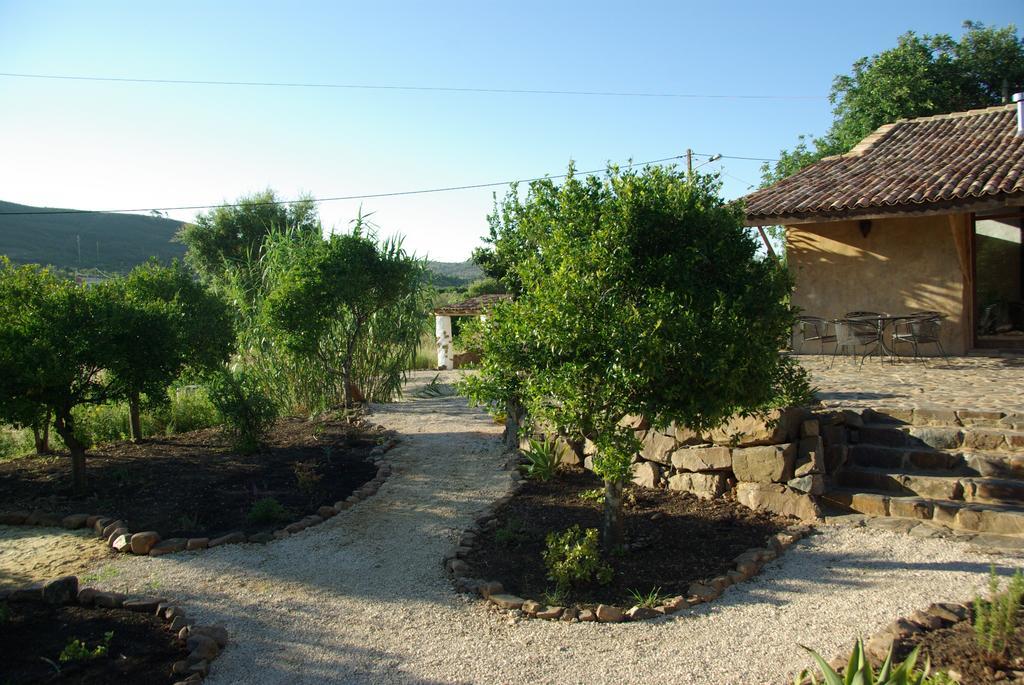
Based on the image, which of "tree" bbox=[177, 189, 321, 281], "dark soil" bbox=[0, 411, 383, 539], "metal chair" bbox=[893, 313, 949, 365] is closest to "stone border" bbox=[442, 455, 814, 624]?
"dark soil" bbox=[0, 411, 383, 539]

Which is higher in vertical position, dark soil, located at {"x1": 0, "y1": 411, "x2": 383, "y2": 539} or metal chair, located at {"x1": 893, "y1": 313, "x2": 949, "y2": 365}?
metal chair, located at {"x1": 893, "y1": 313, "x2": 949, "y2": 365}

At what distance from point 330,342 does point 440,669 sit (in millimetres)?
8248

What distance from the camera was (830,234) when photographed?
12.0 m

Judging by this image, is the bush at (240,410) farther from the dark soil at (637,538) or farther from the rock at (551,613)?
the rock at (551,613)

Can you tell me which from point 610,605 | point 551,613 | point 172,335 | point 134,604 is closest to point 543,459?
point 610,605

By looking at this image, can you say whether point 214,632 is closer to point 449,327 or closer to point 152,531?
point 152,531

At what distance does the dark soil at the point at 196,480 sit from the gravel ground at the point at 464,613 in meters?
0.69

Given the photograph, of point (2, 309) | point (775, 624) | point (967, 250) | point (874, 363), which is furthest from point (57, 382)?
point (967, 250)

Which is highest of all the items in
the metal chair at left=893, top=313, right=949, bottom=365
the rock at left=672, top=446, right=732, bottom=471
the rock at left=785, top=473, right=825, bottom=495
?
the metal chair at left=893, top=313, right=949, bottom=365

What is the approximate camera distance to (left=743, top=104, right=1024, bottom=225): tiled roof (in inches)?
394

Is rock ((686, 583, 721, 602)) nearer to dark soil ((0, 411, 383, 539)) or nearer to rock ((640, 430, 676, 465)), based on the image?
rock ((640, 430, 676, 465))

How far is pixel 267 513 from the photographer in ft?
21.5

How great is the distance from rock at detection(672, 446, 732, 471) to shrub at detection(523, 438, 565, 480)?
1291 mm

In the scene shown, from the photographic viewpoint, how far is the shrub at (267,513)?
6.54 m
